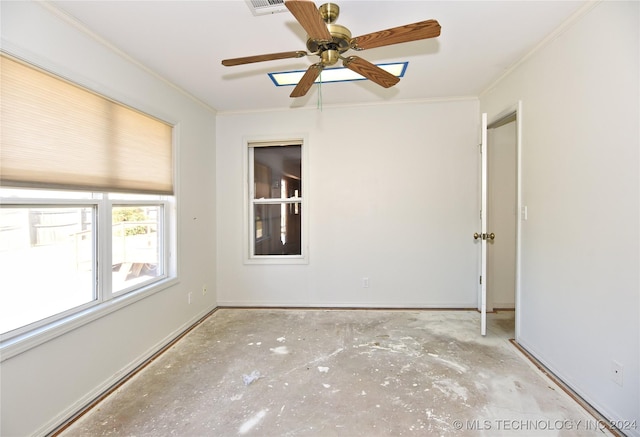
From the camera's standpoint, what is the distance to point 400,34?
4.60ft

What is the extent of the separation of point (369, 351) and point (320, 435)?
1036 millimetres

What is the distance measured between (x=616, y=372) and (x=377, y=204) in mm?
2423

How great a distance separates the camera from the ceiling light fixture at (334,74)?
2557mm

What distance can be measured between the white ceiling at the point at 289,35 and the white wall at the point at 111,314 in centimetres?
17

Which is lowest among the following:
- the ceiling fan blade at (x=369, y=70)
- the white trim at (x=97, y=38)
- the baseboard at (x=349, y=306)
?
the baseboard at (x=349, y=306)

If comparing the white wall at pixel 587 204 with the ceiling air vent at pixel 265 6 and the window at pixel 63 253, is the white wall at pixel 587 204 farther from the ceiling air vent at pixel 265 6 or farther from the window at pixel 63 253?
the window at pixel 63 253

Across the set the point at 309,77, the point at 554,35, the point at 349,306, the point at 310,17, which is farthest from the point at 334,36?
the point at 349,306

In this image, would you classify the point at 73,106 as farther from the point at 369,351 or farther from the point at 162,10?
the point at 369,351

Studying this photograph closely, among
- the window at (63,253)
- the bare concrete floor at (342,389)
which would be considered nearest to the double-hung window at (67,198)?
the window at (63,253)

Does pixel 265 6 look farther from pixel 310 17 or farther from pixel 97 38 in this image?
pixel 97 38

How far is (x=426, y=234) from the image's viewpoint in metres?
3.49

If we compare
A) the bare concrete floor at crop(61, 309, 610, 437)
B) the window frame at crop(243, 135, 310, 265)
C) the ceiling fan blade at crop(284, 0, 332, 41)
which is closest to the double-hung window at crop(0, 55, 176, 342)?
the bare concrete floor at crop(61, 309, 610, 437)

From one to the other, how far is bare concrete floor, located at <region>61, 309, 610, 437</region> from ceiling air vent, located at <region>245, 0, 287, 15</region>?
2597 mm

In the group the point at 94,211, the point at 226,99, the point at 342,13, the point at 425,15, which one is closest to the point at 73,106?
the point at 94,211
